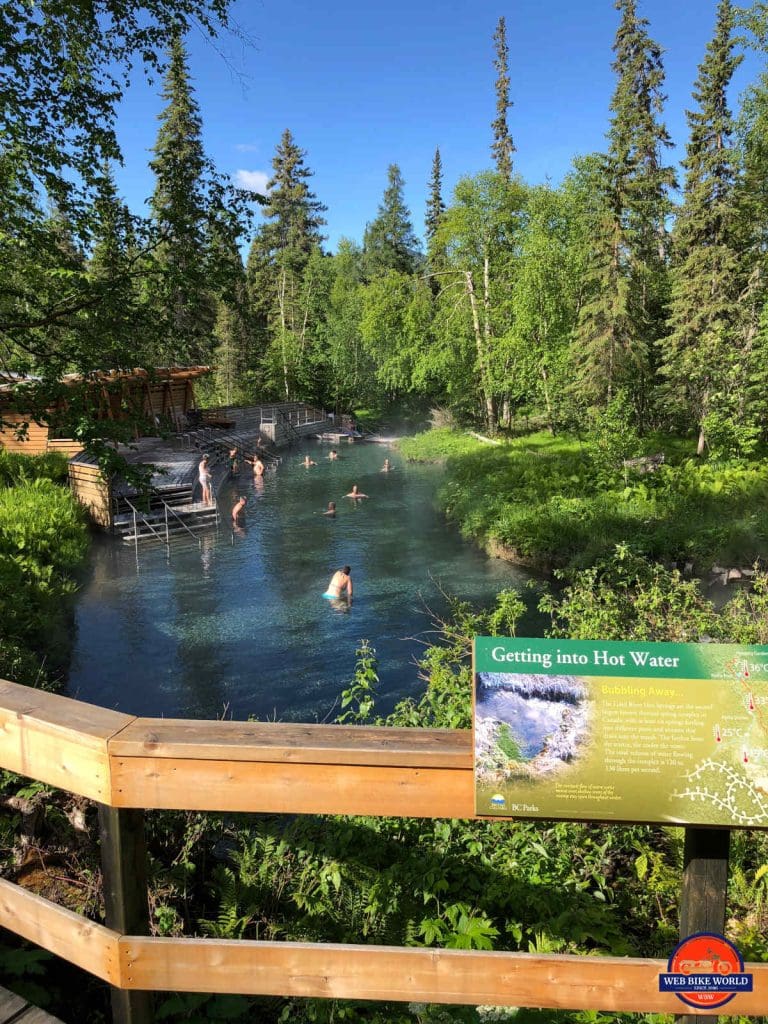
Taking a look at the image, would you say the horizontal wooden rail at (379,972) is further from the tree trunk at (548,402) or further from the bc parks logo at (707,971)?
the tree trunk at (548,402)

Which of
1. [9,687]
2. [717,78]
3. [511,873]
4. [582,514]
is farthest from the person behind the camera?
[717,78]

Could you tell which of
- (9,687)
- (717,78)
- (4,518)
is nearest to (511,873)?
(9,687)

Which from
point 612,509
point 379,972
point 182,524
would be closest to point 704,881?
point 379,972

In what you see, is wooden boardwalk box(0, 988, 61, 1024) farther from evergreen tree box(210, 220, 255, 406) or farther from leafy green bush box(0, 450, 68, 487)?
evergreen tree box(210, 220, 255, 406)

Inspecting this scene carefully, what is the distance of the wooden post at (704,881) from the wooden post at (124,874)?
1796 millimetres

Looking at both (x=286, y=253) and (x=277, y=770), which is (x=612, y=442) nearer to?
(x=277, y=770)

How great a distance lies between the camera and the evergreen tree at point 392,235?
215ft

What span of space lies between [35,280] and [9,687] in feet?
23.2

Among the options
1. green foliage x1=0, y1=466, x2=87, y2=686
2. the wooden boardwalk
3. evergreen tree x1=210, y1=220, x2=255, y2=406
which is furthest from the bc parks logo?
evergreen tree x1=210, y1=220, x2=255, y2=406

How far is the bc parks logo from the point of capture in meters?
2.14

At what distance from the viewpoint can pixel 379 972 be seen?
2256mm

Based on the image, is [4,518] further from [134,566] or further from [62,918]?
[62,918]

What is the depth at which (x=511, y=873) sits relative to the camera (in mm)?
4102

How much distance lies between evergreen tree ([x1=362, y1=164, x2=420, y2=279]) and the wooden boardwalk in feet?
220
